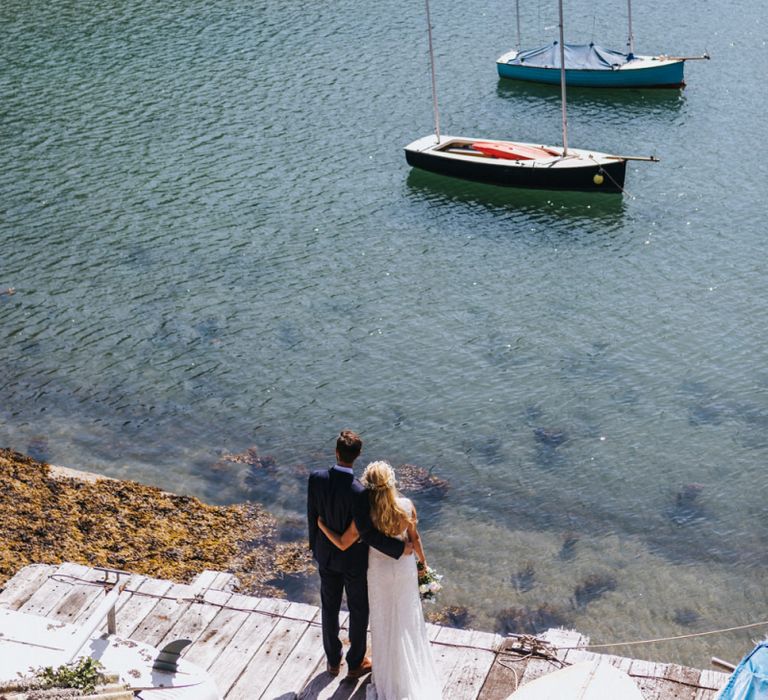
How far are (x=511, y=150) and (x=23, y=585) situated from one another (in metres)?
22.5

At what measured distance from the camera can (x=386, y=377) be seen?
2278cm

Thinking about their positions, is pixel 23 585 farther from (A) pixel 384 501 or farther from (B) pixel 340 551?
(A) pixel 384 501

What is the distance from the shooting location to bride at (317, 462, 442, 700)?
392 inches

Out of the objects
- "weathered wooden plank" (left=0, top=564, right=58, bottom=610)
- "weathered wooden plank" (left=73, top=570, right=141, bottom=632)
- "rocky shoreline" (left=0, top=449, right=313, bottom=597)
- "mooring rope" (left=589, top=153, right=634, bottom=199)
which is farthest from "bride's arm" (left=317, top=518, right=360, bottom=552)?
"mooring rope" (left=589, top=153, right=634, bottom=199)

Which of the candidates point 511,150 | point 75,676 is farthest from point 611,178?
Result: point 75,676

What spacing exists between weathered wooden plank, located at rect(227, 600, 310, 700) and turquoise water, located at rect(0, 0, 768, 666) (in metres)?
4.85

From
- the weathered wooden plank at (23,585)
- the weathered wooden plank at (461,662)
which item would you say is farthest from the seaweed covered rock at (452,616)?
the weathered wooden plank at (23,585)

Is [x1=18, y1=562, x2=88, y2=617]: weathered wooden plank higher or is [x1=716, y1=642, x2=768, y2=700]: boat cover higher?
[x1=716, y1=642, x2=768, y2=700]: boat cover

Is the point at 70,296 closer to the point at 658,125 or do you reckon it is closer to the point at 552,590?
the point at 552,590

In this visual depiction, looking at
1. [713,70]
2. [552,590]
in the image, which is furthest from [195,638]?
[713,70]

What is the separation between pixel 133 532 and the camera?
1712cm

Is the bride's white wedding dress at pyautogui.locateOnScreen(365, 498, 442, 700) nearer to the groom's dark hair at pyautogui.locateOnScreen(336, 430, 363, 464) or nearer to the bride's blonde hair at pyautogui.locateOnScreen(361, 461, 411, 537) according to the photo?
the bride's blonde hair at pyautogui.locateOnScreen(361, 461, 411, 537)

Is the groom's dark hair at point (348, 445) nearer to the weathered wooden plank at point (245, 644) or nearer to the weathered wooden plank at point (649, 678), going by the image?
the weathered wooden plank at point (245, 644)

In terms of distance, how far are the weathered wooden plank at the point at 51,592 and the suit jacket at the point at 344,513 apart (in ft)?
13.9
